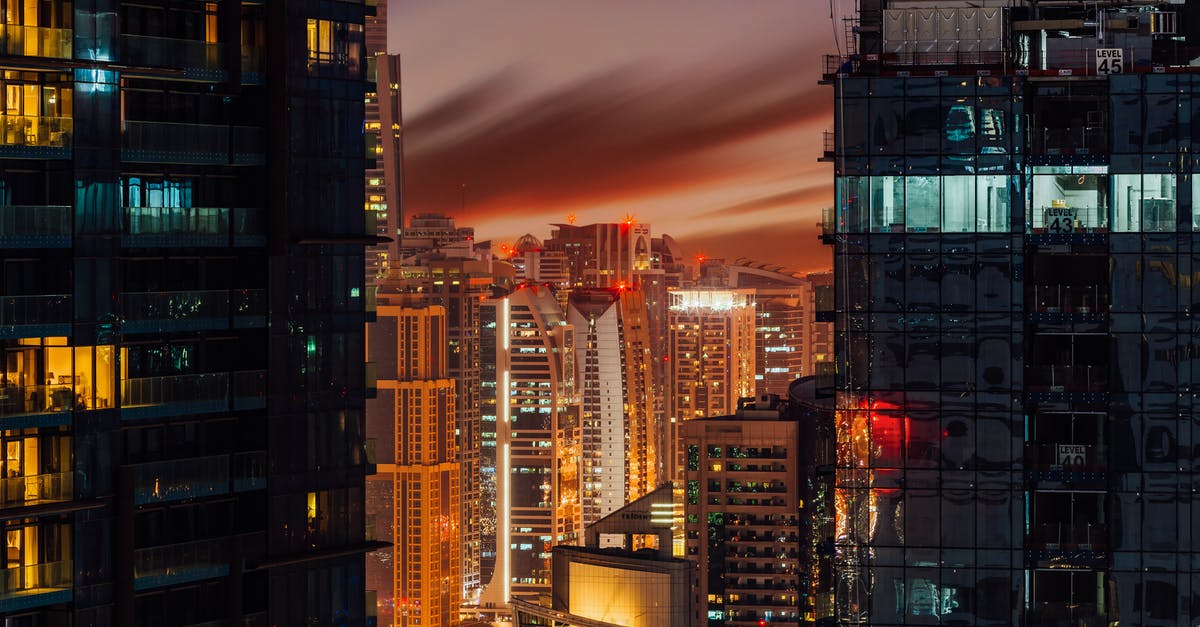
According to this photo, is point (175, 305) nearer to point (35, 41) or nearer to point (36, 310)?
point (36, 310)

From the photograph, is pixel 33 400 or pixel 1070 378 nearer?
pixel 33 400

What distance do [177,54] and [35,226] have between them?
413 cm

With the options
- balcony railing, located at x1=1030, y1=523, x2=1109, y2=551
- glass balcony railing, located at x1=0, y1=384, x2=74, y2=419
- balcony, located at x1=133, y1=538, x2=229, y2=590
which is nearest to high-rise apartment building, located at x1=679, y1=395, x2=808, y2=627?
balcony railing, located at x1=1030, y1=523, x2=1109, y2=551

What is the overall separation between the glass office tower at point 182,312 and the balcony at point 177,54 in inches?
1.4

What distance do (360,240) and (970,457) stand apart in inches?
476

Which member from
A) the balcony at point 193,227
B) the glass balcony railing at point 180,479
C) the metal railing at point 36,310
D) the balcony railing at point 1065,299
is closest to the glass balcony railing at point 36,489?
the glass balcony railing at point 180,479

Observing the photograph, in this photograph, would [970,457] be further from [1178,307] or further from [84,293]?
[84,293]

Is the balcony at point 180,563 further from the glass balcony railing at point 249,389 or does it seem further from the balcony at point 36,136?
the balcony at point 36,136

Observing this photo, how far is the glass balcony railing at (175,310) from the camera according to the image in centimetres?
3169

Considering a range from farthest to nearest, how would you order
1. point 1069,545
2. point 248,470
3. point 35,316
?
point 1069,545 < point 248,470 < point 35,316

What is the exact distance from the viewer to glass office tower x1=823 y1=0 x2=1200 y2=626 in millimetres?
34344

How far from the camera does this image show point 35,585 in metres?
30.4

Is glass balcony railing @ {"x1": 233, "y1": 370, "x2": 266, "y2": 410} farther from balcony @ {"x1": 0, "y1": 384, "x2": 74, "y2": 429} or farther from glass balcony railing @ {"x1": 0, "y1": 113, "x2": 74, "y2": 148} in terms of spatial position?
glass balcony railing @ {"x1": 0, "y1": 113, "x2": 74, "y2": 148}

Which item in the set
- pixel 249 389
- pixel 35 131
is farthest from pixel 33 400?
pixel 35 131
